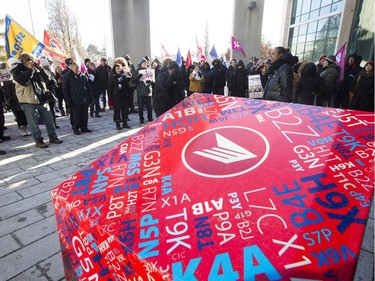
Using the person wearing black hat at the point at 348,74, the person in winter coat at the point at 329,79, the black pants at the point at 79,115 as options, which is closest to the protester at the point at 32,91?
the black pants at the point at 79,115

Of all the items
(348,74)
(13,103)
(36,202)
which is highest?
(348,74)

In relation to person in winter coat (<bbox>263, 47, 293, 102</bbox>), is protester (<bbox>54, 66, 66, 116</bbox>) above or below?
below

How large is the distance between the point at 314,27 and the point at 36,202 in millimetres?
20175

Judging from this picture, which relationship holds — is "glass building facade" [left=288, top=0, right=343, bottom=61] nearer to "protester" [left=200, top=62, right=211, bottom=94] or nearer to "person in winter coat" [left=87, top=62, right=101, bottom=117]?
"protester" [left=200, top=62, right=211, bottom=94]

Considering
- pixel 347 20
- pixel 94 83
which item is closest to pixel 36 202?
pixel 94 83

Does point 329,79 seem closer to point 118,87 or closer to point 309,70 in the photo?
point 309,70

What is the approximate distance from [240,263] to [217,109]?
946 mm

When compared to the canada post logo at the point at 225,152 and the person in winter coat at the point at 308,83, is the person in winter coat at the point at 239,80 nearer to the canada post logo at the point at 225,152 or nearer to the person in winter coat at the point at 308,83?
the person in winter coat at the point at 308,83

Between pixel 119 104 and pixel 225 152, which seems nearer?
pixel 225 152

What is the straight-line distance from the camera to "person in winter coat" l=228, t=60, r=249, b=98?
799 centimetres

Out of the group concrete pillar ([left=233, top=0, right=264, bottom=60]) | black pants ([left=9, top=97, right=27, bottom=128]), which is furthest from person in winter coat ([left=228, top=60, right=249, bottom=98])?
black pants ([left=9, top=97, right=27, bottom=128])

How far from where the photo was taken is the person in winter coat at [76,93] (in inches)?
227

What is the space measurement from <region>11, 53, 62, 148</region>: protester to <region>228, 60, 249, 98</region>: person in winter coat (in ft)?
17.5

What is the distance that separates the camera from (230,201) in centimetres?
86
